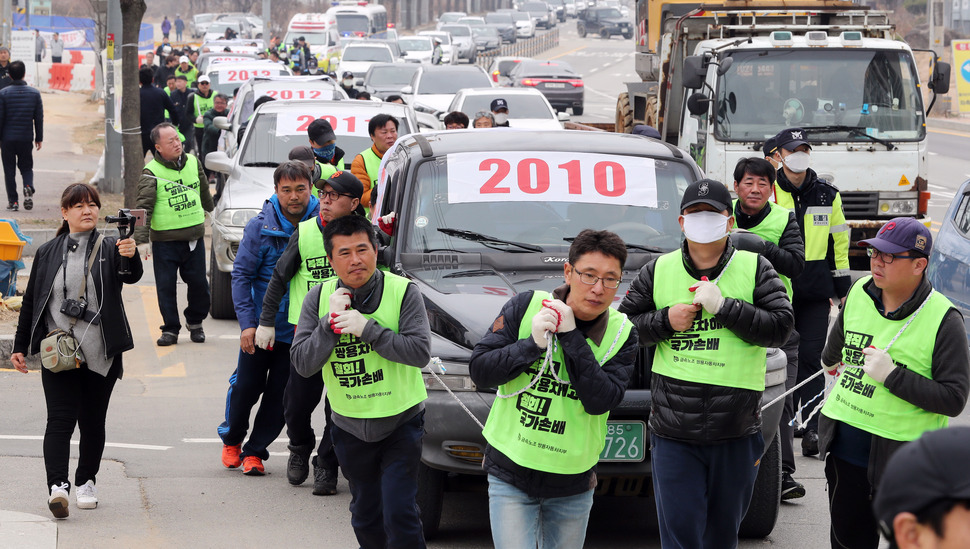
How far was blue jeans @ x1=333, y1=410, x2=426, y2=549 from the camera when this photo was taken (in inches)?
193

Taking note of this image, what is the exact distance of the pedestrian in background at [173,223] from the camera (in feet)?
33.9

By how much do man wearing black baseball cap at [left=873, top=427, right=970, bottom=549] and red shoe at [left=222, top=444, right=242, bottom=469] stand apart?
566 cm

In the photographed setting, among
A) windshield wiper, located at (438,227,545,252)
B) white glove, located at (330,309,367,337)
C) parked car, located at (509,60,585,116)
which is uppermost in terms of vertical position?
parked car, located at (509,60,585,116)

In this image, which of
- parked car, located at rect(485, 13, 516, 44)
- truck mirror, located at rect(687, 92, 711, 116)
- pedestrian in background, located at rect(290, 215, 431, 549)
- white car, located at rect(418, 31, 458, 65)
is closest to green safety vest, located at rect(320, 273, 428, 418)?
pedestrian in background, located at rect(290, 215, 431, 549)

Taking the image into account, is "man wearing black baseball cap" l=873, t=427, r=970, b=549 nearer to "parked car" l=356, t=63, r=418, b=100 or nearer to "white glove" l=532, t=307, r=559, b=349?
"white glove" l=532, t=307, r=559, b=349

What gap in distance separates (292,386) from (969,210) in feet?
16.8

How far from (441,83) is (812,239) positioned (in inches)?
715

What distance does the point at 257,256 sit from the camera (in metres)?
7.23

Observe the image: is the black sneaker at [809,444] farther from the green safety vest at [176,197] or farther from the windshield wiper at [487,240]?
the green safety vest at [176,197]

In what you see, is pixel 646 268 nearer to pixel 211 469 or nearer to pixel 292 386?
pixel 292 386

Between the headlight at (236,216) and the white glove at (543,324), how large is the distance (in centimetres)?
750

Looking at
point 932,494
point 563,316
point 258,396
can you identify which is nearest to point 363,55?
point 258,396

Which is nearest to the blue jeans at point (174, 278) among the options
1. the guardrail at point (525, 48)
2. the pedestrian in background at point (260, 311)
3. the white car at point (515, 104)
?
the pedestrian in background at point (260, 311)

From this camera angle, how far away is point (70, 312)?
6.36m
